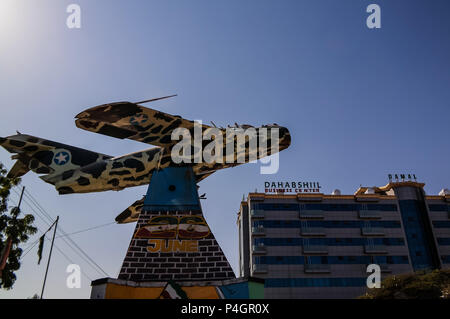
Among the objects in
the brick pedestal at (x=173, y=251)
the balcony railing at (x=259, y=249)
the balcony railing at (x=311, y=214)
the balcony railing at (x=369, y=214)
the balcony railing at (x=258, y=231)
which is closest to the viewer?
the brick pedestal at (x=173, y=251)

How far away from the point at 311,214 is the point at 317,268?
6.73 meters

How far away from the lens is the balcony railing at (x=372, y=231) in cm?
4744

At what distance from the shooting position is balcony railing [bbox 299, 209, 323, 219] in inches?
1889

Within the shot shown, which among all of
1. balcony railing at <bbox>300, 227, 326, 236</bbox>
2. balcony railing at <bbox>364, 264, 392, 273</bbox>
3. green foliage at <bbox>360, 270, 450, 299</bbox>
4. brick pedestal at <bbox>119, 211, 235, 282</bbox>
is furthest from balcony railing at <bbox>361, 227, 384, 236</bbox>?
brick pedestal at <bbox>119, 211, 235, 282</bbox>

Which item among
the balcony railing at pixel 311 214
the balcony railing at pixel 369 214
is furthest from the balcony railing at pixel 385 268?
the balcony railing at pixel 311 214

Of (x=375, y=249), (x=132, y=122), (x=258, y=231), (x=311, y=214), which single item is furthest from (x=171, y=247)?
(x=375, y=249)

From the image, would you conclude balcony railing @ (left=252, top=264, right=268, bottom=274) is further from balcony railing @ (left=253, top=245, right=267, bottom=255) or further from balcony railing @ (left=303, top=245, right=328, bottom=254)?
balcony railing @ (left=303, top=245, right=328, bottom=254)

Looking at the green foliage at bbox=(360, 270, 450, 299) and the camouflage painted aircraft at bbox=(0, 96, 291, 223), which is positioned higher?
the camouflage painted aircraft at bbox=(0, 96, 291, 223)

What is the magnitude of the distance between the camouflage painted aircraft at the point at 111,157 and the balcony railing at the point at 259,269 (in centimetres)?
2816

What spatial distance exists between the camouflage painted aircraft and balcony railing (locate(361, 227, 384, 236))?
3500 centimetres

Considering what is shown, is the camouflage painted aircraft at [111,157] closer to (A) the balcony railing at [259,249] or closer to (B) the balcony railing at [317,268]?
(A) the balcony railing at [259,249]

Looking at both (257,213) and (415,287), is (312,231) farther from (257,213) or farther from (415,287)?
(415,287)

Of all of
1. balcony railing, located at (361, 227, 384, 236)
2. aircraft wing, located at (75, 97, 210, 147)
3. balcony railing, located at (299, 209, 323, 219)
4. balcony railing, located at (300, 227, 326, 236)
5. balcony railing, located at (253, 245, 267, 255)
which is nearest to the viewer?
aircraft wing, located at (75, 97, 210, 147)
